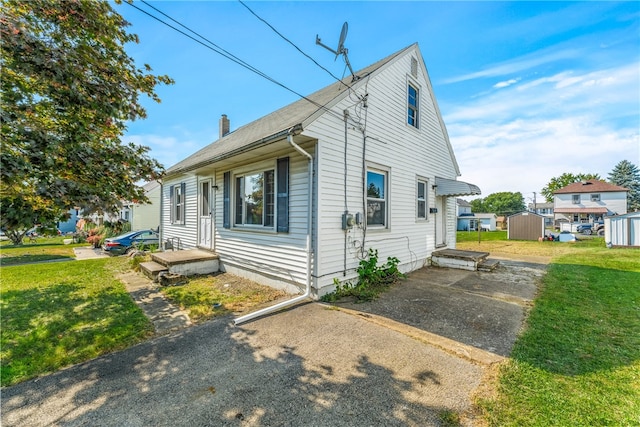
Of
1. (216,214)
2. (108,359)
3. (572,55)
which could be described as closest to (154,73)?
(108,359)

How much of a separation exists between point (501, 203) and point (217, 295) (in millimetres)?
101444

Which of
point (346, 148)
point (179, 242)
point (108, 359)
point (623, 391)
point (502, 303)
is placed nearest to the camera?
point (623, 391)

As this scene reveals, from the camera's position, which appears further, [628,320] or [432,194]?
[432,194]

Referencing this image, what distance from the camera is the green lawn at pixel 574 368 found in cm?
221

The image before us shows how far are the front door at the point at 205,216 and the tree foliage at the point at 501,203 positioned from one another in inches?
3400

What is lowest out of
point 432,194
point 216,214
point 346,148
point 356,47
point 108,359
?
point 108,359

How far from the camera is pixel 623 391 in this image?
2512 mm

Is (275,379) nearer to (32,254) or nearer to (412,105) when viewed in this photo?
(412,105)

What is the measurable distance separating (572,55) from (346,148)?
7709 millimetres

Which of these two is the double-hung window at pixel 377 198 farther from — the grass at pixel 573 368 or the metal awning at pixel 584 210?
the metal awning at pixel 584 210

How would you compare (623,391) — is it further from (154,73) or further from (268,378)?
(154,73)

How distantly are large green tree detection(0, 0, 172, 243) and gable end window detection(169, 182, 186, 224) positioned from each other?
24.1 feet

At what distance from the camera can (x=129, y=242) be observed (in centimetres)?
1423

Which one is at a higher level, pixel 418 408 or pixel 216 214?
pixel 216 214
